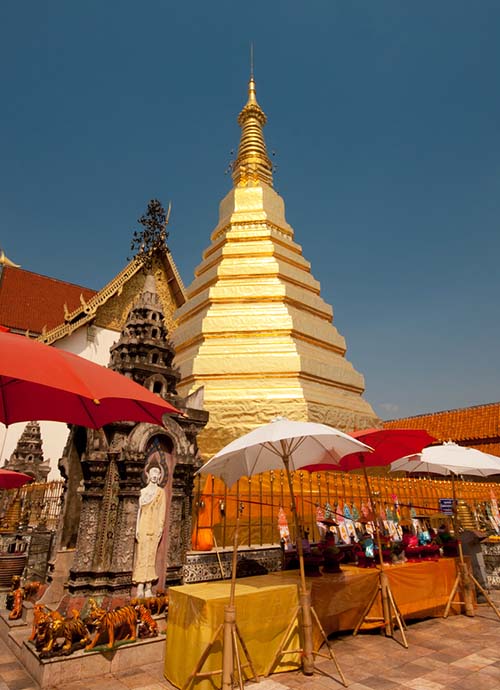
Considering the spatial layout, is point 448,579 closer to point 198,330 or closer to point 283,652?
point 283,652

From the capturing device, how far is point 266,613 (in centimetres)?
388

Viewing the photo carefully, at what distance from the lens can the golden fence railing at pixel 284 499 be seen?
21.0 ft

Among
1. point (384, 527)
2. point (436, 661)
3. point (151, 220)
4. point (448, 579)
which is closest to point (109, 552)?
point (436, 661)

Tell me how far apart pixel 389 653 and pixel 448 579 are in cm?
203

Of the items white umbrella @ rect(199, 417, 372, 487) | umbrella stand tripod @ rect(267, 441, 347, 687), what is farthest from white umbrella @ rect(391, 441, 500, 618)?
umbrella stand tripod @ rect(267, 441, 347, 687)

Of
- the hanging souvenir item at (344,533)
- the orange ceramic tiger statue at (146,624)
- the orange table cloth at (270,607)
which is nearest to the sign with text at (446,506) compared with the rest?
the hanging souvenir item at (344,533)

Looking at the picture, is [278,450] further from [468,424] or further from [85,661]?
[468,424]

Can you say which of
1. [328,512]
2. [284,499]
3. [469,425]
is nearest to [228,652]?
[284,499]

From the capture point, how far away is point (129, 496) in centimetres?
508

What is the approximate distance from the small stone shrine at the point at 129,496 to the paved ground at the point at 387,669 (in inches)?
39.3

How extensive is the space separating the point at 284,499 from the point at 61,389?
598cm

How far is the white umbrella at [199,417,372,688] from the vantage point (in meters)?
3.91

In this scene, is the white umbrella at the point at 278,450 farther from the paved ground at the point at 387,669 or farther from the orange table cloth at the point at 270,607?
the paved ground at the point at 387,669

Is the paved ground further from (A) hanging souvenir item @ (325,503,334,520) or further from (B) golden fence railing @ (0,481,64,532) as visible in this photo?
(B) golden fence railing @ (0,481,64,532)
